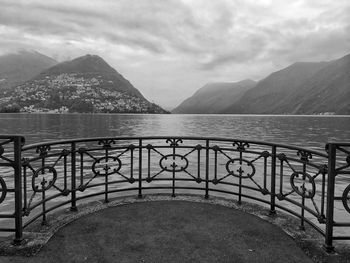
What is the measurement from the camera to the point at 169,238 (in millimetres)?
4598

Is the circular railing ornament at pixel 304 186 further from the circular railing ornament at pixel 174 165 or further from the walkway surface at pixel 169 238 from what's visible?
the circular railing ornament at pixel 174 165

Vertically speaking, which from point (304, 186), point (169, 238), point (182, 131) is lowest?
point (182, 131)

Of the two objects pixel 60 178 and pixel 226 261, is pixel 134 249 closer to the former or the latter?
pixel 226 261

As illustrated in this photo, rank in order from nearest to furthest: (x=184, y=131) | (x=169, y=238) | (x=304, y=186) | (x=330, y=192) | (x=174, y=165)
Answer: (x=330, y=192), (x=169, y=238), (x=304, y=186), (x=174, y=165), (x=184, y=131)

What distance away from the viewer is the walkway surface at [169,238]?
13.3 feet

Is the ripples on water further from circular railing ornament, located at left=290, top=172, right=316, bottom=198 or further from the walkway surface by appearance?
circular railing ornament, located at left=290, top=172, right=316, bottom=198

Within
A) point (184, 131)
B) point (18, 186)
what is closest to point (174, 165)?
point (18, 186)

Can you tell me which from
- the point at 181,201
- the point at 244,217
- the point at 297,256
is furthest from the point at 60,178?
the point at 297,256

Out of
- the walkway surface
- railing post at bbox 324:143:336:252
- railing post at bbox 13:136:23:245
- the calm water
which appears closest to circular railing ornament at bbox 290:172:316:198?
railing post at bbox 324:143:336:252

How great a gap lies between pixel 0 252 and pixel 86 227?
1.29m

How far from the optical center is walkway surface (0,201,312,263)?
4.04 meters

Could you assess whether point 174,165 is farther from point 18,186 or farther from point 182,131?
point 182,131

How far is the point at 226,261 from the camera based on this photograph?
3.94 metres


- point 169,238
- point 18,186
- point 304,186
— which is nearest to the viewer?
point 18,186
